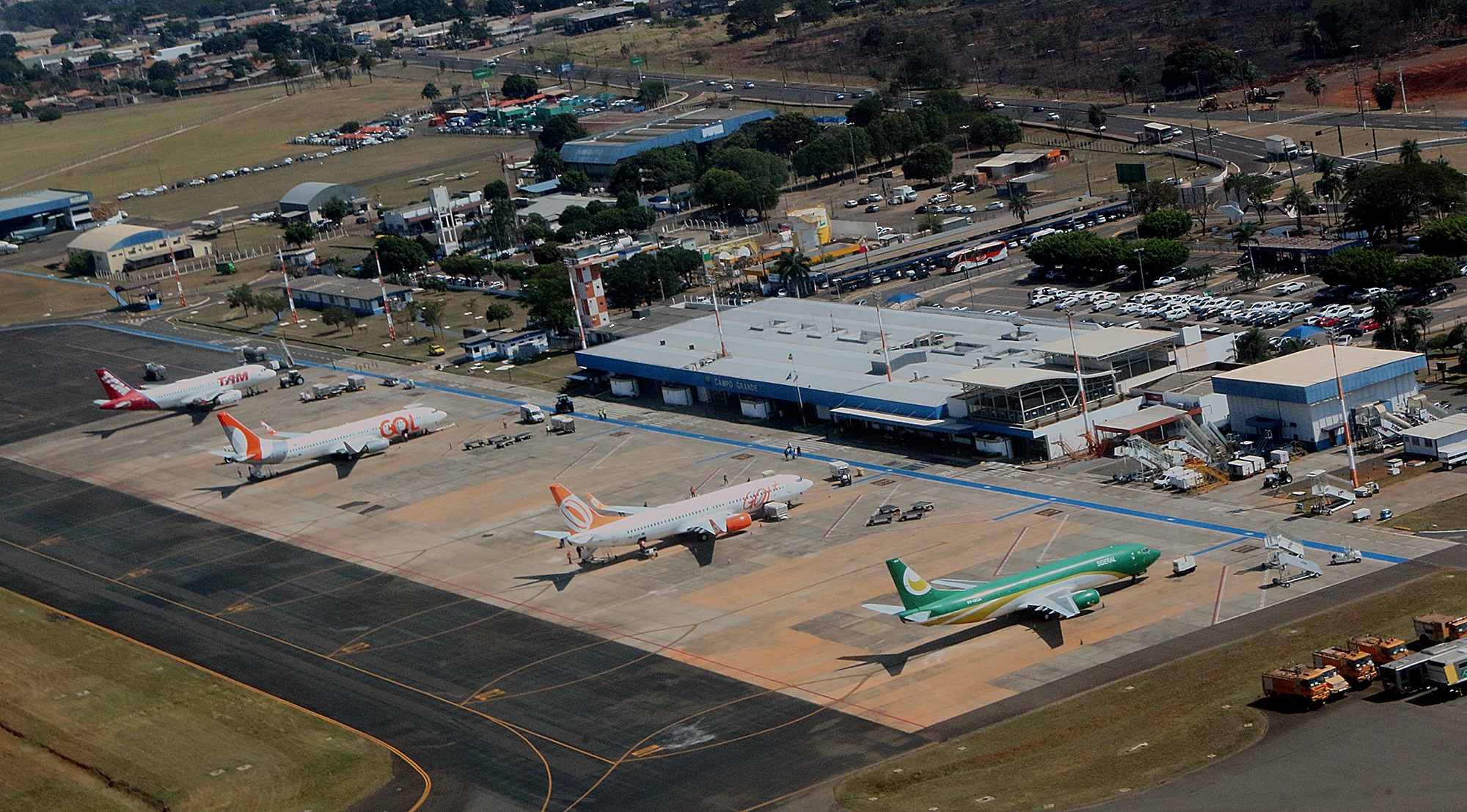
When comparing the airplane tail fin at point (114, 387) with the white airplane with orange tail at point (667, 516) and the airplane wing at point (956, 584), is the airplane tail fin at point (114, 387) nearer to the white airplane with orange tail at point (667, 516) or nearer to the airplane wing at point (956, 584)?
the white airplane with orange tail at point (667, 516)

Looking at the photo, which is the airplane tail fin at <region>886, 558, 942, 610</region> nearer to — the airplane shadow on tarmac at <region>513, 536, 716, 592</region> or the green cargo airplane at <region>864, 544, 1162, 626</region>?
the green cargo airplane at <region>864, 544, 1162, 626</region>

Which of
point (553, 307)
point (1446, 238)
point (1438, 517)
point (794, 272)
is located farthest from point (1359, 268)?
point (553, 307)

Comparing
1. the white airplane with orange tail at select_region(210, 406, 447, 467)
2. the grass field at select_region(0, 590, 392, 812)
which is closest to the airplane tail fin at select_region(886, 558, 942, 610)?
the grass field at select_region(0, 590, 392, 812)

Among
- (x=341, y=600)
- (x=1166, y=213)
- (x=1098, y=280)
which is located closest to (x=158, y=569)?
(x=341, y=600)

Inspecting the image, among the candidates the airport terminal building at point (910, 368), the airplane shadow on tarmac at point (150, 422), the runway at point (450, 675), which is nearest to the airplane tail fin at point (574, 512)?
the runway at point (450, 675)

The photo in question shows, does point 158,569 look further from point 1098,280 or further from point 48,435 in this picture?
point 1098,280

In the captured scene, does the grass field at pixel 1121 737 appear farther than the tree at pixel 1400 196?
No

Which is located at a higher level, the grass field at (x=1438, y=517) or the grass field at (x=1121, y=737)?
the grass field at (x=1121, y=737)
